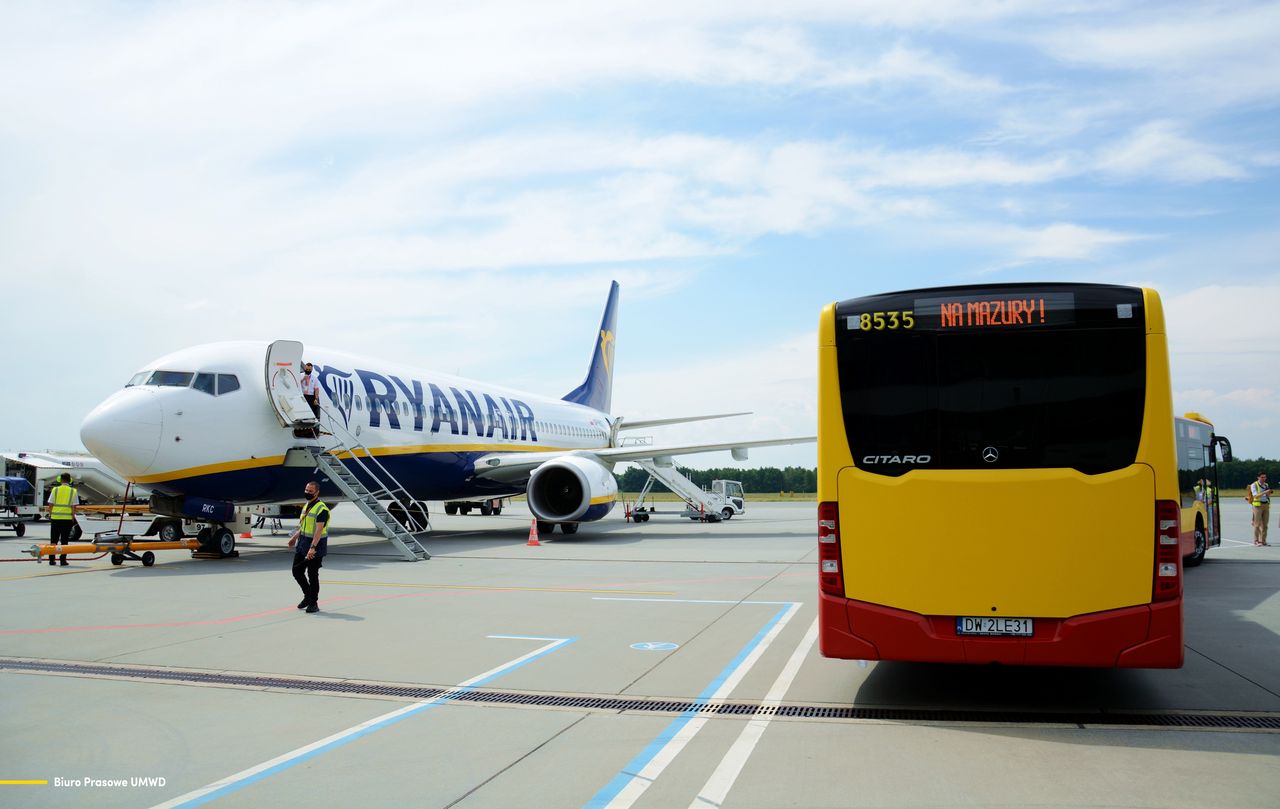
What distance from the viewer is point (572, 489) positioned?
2431 cm

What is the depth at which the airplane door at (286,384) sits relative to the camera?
1767 centimetres

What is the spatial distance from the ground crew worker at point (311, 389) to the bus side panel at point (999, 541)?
568 inches

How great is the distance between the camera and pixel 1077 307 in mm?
6422

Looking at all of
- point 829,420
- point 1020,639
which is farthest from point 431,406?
point 1020,639

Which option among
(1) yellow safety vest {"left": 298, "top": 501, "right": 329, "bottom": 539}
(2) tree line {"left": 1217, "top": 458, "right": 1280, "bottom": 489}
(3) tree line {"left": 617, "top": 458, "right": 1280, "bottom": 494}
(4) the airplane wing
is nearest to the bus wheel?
(4) the airplane wing

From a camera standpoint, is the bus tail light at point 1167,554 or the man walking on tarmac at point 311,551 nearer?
the bus tail light at point 1167,554

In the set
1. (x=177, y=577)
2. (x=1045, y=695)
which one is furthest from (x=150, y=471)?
(x=1045, y=695)

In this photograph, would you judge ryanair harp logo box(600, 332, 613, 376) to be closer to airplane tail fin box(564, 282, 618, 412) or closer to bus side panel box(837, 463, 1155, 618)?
airplane tail fin box(564, 282, 618, 412)

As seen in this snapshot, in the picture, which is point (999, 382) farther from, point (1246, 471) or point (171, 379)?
point (1246, 471)

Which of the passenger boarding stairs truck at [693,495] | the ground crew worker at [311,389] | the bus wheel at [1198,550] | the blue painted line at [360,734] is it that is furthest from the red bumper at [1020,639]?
the passenger boarding stairs truck at [693,495]

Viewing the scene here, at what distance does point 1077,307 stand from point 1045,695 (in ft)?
9.79

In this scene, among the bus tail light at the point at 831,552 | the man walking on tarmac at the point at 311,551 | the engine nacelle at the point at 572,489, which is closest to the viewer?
the bus tail light at the point at 831,552

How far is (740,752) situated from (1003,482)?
259 centimetres

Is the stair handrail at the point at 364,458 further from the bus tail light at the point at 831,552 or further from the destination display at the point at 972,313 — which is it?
the destination display at the point at 972,313
